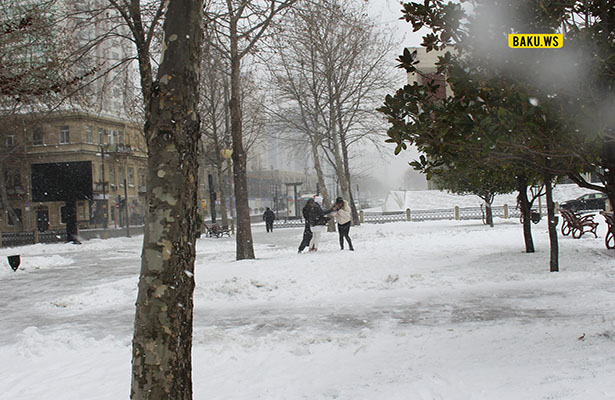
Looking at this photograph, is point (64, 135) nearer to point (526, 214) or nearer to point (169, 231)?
point (526, 214)

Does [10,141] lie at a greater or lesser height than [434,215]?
greater

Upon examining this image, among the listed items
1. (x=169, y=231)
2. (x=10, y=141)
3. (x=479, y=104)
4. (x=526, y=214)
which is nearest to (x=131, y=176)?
(x=10, y=141)

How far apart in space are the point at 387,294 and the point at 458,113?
14.5 ft

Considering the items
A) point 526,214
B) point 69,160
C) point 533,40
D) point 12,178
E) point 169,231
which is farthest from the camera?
point 12,178

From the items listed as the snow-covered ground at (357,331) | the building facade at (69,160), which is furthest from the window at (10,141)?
the snow-covered ground at (357,331)

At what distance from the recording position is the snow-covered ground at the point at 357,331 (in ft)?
15.4

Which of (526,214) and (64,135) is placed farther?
(64,135)

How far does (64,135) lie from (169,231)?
174 ft

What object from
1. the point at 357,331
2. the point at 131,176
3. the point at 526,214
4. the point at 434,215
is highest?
the point at 131,176

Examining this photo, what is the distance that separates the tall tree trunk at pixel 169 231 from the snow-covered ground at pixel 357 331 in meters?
1.75

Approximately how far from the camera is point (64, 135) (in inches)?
1982

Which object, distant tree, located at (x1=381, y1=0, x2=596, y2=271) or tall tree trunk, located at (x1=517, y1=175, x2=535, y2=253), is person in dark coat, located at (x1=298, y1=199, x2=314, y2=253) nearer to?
tall tree trunk, located at (x1=517, y1=175, x2=535, y2=253)

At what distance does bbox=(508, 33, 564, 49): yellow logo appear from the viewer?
254 inches

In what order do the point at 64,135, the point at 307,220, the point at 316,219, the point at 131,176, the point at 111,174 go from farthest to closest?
the point at 131,176 → the point at 111,174 → the point at 64,135 → the point at 307,220 → the point at 316,219
